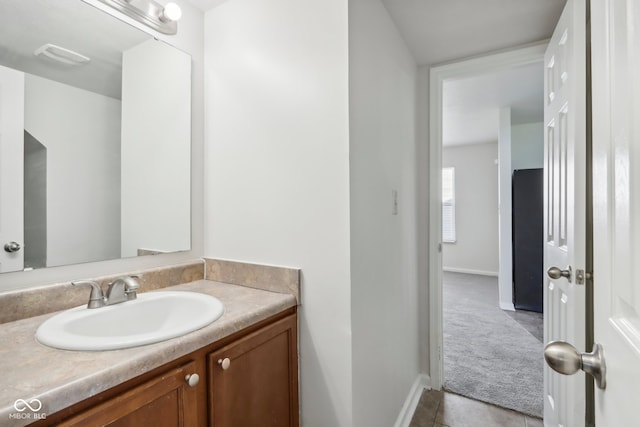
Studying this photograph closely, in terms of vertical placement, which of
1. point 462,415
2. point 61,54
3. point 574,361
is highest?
point 61,54

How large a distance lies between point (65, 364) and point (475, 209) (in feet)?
20.4

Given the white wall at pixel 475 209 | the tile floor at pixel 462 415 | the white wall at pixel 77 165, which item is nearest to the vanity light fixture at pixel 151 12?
the white wall at pixel 77 165

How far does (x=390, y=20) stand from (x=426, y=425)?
2.23 meters

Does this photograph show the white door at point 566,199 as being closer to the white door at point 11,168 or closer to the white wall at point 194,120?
the white wall at point 194,120

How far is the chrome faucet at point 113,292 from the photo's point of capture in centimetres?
107

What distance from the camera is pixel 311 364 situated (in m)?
1.25

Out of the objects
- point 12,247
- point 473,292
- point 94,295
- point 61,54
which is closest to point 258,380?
point 94,295

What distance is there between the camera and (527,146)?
4188 millimetres

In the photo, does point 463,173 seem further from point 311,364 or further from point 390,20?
point 311,364

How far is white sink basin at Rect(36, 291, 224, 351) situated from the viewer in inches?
30.7

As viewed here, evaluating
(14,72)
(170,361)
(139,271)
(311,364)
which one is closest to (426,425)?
(311,364)

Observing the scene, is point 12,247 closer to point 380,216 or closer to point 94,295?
point 94,295

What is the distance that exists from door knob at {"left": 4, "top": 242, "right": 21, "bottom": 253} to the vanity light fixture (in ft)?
3.18

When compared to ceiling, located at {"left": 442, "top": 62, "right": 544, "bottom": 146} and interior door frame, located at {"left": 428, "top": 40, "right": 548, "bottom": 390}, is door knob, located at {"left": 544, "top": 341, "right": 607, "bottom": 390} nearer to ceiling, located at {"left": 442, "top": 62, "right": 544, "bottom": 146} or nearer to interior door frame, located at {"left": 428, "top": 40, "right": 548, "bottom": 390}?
interior door frame, located at {"left": 428, "top": 40, "right": 548, "bottom": 390}
